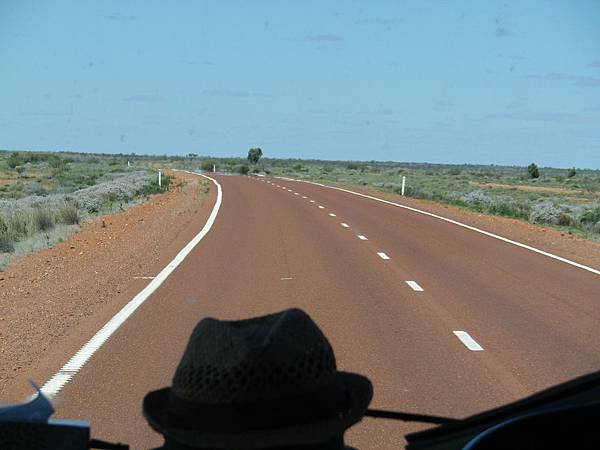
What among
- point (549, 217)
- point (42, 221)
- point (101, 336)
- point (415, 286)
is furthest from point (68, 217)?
point (549, 217)

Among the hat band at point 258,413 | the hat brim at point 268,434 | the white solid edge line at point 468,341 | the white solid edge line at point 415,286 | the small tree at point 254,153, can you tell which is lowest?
the small tree at point 254,153

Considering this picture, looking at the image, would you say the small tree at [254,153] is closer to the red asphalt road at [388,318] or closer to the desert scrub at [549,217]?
the desert scrub at [549,217]

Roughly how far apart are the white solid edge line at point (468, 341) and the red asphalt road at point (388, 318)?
75mm

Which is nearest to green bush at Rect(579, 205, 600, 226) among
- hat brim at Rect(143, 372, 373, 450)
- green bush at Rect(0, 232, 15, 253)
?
green bush at Rect(0, 232, 15, 253)

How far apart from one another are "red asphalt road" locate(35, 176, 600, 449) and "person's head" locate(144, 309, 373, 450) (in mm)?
3433

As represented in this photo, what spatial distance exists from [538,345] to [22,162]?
110870 millimetres

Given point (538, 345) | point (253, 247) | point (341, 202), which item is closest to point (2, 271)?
point (253, 247)

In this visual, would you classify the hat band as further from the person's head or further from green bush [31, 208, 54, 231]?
green bush [31, 208, 54, 231]

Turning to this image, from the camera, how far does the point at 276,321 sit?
7.00 ft

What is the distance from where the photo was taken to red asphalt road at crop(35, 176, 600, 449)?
646cm

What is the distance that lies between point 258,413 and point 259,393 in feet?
0.15

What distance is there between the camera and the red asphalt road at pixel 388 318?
6.46 metres

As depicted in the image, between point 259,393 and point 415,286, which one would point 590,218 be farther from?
point 259,393

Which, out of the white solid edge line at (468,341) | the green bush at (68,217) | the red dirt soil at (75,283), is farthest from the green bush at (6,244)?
the white solid edge line at (468,341)
